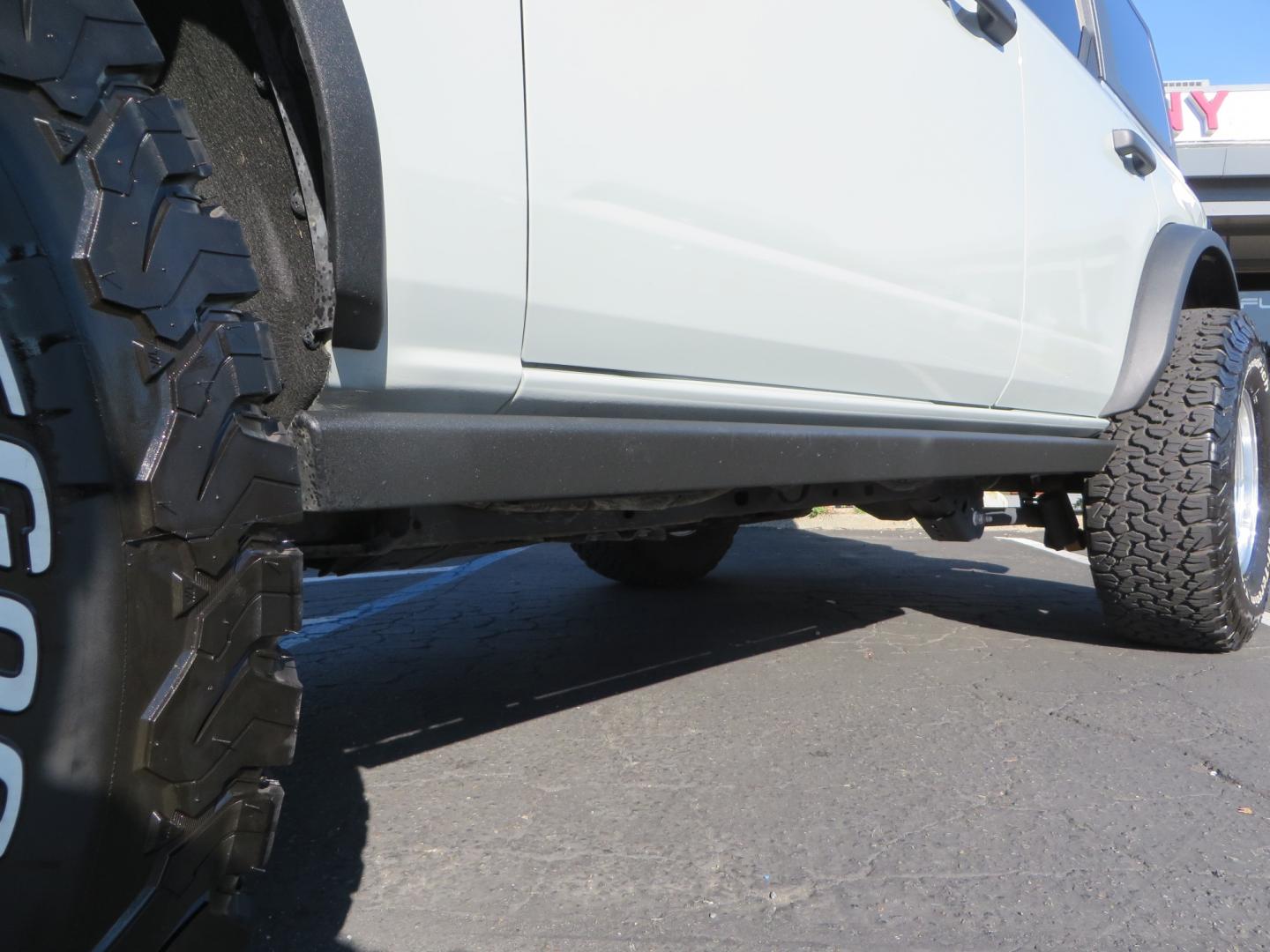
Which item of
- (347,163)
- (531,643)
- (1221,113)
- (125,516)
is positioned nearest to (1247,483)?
(531,643)

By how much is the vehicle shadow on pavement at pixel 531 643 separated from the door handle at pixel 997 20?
1.72m

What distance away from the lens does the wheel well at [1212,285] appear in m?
3.53

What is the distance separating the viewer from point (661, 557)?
13.7 ft

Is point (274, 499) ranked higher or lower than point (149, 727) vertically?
higher

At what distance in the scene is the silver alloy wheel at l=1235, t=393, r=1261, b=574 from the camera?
3488 millimetres

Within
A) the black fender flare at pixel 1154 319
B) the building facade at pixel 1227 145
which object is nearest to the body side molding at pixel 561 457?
the black fender flare at pixel 1154 319

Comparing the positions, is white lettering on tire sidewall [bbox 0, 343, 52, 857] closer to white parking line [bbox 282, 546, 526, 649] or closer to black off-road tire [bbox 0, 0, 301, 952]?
black off-road tire [bbox 0, 0, 301, 952]

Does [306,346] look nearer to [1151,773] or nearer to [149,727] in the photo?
[149,727]

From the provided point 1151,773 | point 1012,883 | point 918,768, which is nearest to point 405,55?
point 1012,883

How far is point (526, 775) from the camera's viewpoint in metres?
2.07

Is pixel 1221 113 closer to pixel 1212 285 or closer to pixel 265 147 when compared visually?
pixel 1212 285

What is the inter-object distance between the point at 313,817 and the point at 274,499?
1.04 meters

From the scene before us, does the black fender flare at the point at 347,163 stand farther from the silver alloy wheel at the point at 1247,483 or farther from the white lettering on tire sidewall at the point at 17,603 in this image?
the silver alloy wheel at the point at 1247,483

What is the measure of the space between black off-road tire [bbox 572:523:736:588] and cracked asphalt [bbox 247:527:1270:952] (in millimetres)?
506
